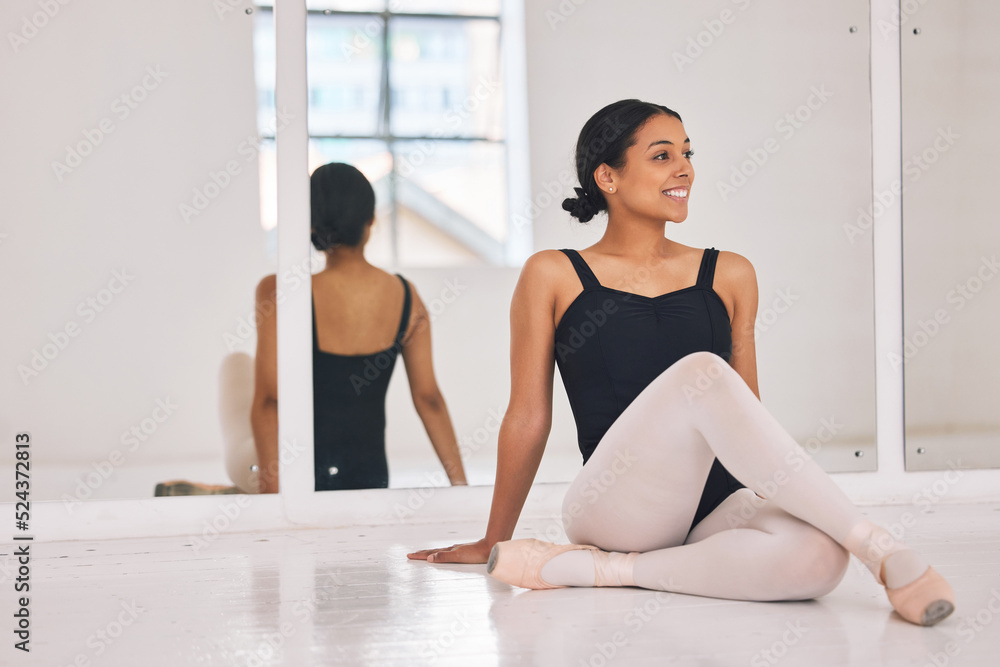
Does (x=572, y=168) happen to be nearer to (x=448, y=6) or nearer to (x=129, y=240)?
(x=448, y=6)

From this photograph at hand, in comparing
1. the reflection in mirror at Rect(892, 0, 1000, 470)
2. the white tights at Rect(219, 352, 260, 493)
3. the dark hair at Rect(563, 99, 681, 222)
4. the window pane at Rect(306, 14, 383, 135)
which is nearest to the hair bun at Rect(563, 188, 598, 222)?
the dark hair at Rect(563, 99, 681, 222)

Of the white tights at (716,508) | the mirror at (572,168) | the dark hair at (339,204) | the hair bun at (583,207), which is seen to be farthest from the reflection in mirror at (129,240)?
the white tights at (716,508)

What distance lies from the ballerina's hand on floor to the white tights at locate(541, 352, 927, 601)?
0.25m

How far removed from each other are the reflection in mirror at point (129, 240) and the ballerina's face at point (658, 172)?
106cm

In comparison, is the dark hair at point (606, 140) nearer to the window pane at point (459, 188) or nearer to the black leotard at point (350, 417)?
the window pane at point (459, 188)

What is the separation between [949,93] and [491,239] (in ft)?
4.72

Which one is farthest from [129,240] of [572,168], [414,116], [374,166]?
[572,168]

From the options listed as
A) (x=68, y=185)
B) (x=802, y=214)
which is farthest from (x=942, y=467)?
(x=68, y=185)

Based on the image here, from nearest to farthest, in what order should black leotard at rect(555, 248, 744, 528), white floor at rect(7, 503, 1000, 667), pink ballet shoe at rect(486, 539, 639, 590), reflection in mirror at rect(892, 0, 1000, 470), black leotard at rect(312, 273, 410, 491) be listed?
white floor at rect(7, 503, 1000, 667) → pink ballet shoe at rect(486, 539, 639, 590) → black leotard at rect(555, 248, 744, 528) → black leotard at rect(312, 273, 410, 491) → reflection in mirror at rect(892, 0, 1000, 470)

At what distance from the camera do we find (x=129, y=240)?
2373mm

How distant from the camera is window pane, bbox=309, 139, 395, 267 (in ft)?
8.06

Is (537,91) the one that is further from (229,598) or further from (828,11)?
(229,598)

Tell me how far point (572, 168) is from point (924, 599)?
1552 millimetres

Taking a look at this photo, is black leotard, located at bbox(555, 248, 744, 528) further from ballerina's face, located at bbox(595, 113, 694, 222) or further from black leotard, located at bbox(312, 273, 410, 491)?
black leotard, located at bbox(312, 273, 410, 491)
